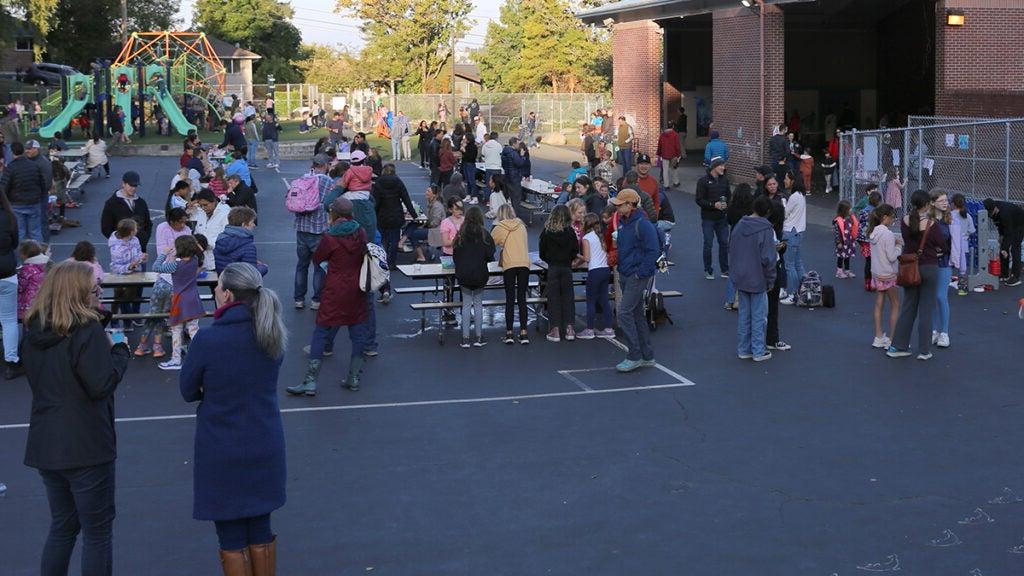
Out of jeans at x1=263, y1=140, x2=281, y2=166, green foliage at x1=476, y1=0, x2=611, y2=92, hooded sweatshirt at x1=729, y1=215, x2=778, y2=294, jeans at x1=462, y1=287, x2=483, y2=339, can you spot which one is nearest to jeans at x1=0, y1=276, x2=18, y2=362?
jeans at x1=462, y1=287, x2=483, y2=339

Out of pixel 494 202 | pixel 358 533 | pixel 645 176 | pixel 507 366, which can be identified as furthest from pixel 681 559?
pixel 494 202

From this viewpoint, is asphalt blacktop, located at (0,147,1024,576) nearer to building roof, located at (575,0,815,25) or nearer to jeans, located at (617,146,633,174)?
jeans, located at (617,146,633,174)

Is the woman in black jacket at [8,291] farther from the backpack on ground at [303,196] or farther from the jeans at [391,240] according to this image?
the jeans at [391,240]

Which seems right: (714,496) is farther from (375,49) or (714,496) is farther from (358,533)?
(375,49)

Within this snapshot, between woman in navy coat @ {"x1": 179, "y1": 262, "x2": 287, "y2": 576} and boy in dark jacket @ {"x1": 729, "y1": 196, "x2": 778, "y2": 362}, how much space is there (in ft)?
25.2

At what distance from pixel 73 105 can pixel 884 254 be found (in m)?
36.4

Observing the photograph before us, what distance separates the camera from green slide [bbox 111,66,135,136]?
44812 mm

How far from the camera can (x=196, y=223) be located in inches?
610

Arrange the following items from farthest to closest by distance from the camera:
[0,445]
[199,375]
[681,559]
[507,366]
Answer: [507,366] → [0,445] → [681,559] → [199,375]

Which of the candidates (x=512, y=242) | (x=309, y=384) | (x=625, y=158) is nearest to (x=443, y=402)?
(x=309, y=384)

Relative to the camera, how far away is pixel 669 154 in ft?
104

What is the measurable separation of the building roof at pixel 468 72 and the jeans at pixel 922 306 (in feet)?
240

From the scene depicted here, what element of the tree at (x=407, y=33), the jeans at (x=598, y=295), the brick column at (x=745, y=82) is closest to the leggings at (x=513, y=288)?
the jeans at (x=598, y=295)

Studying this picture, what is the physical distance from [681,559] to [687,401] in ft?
13.6
